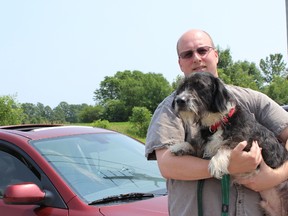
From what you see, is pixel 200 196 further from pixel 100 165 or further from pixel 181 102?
pixel 100 165

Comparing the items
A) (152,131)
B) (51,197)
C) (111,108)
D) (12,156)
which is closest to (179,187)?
(152,131)

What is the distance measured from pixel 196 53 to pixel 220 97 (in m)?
0.39

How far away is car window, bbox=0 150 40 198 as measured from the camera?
3897 millimetres

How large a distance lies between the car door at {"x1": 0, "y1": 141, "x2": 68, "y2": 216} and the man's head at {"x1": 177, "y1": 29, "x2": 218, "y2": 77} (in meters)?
1.45

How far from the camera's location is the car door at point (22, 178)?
355 centimetres

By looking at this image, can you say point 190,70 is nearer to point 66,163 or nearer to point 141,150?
point 66,163

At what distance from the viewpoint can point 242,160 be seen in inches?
95.3

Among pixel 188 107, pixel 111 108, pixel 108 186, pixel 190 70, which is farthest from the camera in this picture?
pixel 111 108

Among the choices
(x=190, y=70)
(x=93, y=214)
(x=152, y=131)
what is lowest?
(x=93, y=214)

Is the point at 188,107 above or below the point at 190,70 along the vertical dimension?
below

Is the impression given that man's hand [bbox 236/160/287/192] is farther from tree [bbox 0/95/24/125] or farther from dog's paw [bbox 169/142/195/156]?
tree [bbox 0/95/24/125]

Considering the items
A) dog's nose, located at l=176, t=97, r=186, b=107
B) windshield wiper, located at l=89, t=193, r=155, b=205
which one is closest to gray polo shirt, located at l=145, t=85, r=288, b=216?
dog's nose, located at l=176, t=97, r=186, b=107

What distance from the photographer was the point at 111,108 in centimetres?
7712

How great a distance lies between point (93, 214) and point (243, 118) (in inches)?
54.0
